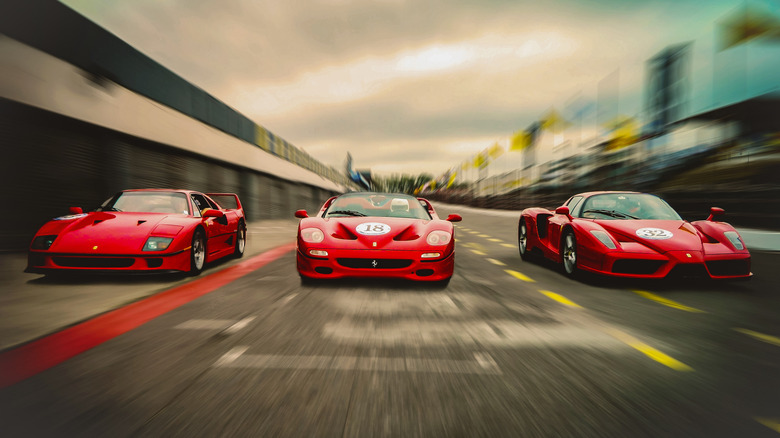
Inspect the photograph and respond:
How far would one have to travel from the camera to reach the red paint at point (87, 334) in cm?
297

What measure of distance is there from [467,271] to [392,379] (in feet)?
15.6

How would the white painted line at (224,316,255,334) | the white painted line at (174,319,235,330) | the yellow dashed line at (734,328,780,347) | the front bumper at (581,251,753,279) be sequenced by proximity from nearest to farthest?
the yellow dashed line at (734,328,780,347)
the white painted line at (224,316,255,334)
the white painted line at (174,319,235,330)
the front bumper at (581,251,753,279)

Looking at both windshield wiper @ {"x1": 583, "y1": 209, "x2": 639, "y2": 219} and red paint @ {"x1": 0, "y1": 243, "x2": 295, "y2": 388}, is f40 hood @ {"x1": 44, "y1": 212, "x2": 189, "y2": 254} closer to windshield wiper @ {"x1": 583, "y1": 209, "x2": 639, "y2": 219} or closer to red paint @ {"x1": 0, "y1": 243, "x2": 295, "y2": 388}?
red paint @ {"x1": 0, "y1": 243, "x2": 295, "y2": 388}

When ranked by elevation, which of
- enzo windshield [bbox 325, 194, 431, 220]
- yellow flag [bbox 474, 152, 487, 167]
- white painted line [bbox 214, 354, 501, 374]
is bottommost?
white painted line [bbox 214, 354, 501, 374]

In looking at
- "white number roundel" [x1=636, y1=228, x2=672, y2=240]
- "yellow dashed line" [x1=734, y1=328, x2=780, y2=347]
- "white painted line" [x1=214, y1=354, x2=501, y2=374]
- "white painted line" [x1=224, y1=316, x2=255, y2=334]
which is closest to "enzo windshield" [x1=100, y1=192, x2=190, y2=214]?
"white painted line" [x1=224, y1=316, x2=255, y2=334]

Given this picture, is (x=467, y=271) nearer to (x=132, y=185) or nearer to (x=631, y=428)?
(x=631, y=428)

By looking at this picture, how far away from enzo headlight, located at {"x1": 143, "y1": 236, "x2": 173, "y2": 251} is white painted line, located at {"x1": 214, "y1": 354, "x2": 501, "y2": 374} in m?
3.33

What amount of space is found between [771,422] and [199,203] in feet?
24.8

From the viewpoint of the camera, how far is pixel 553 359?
3.18m

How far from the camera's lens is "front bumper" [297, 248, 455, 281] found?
5.54 m

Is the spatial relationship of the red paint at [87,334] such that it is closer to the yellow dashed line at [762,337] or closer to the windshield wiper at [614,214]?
the yellow dashed line at [762,337]

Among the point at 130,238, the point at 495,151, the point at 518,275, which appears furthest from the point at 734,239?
the point at 495,151

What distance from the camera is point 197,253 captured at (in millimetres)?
6949

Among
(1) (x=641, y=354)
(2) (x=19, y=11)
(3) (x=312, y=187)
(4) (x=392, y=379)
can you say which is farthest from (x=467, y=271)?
(3) (x=312, y=187)
